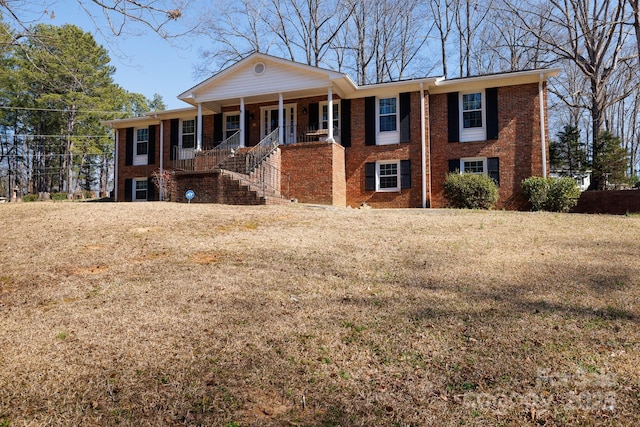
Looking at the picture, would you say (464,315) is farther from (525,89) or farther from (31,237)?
(525,89)

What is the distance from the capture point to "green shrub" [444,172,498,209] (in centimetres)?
1445

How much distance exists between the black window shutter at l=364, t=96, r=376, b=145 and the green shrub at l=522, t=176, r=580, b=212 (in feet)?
18.5

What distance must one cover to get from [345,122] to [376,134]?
4.37 ft

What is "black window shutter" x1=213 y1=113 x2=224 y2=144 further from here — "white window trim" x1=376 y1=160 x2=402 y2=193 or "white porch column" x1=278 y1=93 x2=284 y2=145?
"white window trim" x1=376 y1=160 x2=402 y2=193

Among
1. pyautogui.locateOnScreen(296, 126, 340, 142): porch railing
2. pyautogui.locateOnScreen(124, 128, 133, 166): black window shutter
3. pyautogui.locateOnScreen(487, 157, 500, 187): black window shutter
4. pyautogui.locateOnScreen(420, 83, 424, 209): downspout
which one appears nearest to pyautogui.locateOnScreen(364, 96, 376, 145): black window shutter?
pyautogui.locateOnScreen(296, 126, 340, 142): porch railing

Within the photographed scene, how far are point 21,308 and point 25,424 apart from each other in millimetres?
2342

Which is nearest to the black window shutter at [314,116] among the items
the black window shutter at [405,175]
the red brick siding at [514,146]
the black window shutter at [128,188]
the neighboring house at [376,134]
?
the neighboring house at [376,134]

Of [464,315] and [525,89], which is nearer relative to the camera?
[464,315]

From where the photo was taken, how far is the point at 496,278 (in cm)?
537

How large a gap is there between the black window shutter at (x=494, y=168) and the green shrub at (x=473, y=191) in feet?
3.00

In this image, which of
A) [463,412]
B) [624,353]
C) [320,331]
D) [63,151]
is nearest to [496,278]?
[624,353]

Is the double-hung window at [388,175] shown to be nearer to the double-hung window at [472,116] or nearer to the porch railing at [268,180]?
the double-hung window at [472,116]

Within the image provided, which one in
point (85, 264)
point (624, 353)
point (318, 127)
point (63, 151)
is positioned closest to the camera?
point (624, 353)

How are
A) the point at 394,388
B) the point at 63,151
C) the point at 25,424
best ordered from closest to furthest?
the point at 25,424, the point at 394,388, the point at 63,151
